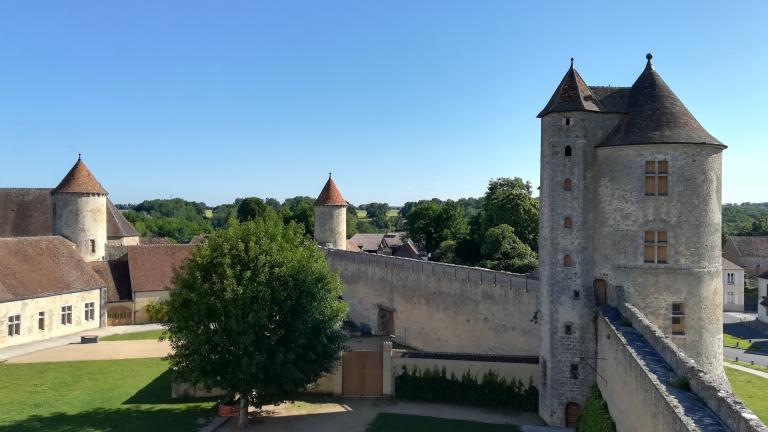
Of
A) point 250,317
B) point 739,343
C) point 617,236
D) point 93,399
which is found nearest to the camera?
point 250,317

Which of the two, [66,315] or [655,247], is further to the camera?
[66,315]

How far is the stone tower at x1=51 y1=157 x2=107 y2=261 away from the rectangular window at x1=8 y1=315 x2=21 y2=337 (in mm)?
9403

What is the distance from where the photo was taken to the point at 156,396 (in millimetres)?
23891

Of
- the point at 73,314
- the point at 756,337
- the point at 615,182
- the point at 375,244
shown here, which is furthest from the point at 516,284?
the point at 375,244

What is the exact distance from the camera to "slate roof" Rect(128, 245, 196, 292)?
135ft

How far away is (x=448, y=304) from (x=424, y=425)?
9.98 metres

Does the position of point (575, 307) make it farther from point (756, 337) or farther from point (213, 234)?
point (756, 337)

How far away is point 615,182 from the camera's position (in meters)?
20.5

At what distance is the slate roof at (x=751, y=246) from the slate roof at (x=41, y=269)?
6949 centimetres

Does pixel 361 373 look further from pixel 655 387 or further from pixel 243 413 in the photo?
pixel 655 387

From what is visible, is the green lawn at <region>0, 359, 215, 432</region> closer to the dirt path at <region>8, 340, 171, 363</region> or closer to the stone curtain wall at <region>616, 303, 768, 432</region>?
the dirt path at <region>8, 340, 171, 363</region>

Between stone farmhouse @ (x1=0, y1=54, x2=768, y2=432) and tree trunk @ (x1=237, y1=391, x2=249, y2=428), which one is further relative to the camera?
tree trunk @ (x1=237, y1=391, x2=249, y2=428)

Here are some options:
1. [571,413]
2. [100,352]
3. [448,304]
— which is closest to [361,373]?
→ [448,304]

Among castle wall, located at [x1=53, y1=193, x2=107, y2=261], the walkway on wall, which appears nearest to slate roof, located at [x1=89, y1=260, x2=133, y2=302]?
castle wall, located at [x1=53, y1=193, x2=107, y2=261]
